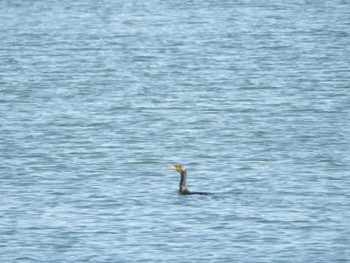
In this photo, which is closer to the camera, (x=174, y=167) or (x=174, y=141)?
(x=174, y=167)

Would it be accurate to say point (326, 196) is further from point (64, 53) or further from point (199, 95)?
point (64, 53)

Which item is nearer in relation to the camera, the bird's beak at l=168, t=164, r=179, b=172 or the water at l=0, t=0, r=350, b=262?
the water at l=0, t=0, r=350, b=262

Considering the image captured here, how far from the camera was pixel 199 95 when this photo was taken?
163 ft

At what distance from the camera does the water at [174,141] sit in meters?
29.2

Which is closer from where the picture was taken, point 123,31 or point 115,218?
point 115,218

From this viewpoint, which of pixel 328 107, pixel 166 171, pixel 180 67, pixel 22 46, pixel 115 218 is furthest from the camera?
pixel 22 46

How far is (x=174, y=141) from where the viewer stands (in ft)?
133

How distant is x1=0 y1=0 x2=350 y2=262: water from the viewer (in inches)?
1148

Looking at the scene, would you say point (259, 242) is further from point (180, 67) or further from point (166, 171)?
point (180, 67)

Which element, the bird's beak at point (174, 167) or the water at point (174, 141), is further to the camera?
the bird's beak at point (174, 167)

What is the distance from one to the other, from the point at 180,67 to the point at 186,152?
19472 millimetres

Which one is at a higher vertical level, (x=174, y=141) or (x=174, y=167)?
(x=174, y=167)

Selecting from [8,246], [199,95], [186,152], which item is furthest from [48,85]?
[8,246]

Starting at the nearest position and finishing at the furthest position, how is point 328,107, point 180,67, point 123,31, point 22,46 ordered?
point 328,107, point 180,67, point 22,46, point 123,31
